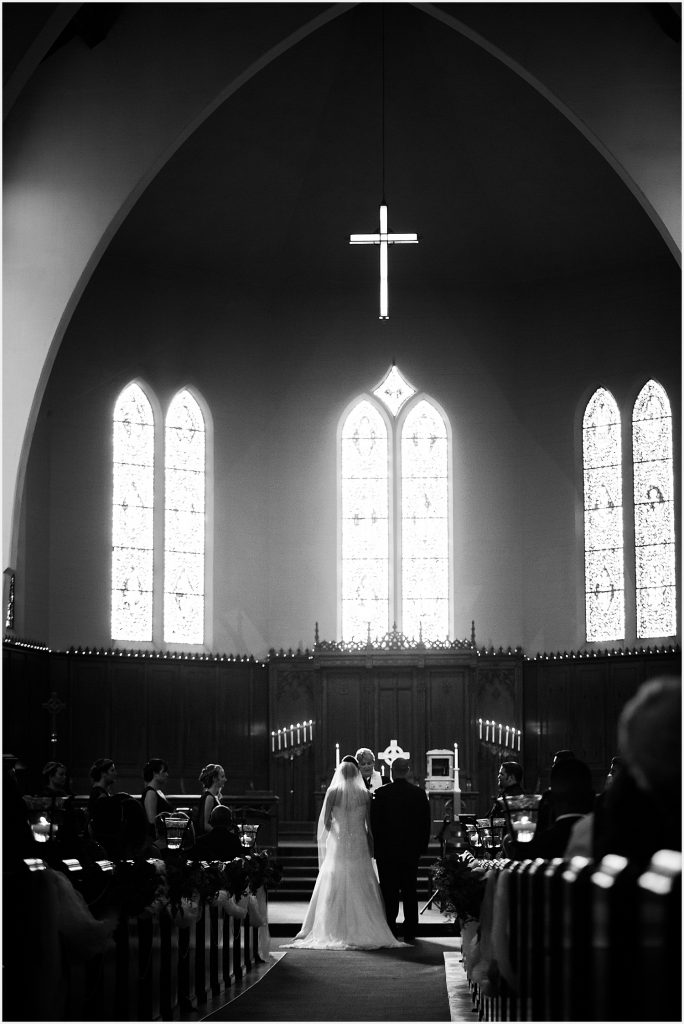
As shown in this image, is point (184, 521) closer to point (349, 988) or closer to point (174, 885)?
point (349, 988)

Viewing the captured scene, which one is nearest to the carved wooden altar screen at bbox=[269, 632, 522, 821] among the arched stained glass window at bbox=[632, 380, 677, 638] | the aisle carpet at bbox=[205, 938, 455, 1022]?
the arched stained glass window at bbox=[632, 380, 677, 638]

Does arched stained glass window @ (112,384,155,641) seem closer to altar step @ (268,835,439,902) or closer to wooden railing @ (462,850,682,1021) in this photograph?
altar step @ (268,835,439,902)

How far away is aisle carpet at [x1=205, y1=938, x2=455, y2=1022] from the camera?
7901mm

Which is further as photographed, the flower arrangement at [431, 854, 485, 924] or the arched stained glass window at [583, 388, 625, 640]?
the arched stained glass window at [583, 388, 625, 640]

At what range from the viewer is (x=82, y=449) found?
19.6 m

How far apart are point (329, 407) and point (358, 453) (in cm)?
81

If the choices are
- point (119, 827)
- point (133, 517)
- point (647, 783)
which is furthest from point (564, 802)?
point (133, 517)

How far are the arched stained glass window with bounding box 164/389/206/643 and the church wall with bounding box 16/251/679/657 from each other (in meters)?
0.25

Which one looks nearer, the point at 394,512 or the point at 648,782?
Answer: the point at 648,782

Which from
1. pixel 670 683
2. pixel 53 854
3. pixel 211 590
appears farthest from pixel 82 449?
pixel 670 683

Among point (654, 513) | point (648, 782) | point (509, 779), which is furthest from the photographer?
point (654, 513)

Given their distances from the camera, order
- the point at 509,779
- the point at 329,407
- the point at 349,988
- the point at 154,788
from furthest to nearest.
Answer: the point at 329,407 → the point at 154,788 → the point at 509,779 → the point at 349,988

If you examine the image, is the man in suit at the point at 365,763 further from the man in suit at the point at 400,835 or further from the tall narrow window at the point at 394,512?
the tall narrow window at the point at 394,512

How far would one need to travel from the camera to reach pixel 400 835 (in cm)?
1245
